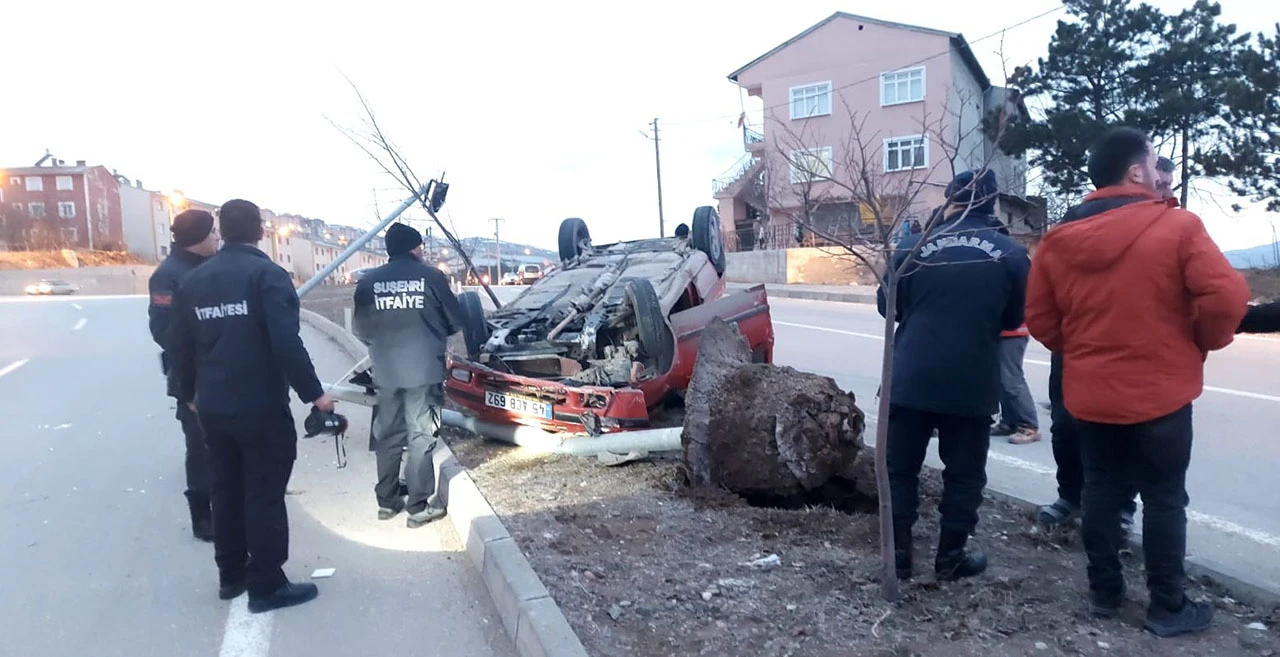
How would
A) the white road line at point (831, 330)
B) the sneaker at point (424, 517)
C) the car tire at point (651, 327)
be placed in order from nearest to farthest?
the sneaker at point (424, 517) → the car tire at point (651, 327) → the white road line at point (831, 330)

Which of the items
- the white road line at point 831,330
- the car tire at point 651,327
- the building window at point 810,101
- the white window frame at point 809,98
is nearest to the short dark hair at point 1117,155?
the car tire at point 651,327

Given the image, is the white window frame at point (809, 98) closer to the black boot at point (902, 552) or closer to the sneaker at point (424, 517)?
the sneaker at point (424, 517)

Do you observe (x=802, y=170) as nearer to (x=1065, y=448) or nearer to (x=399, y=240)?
(x=1065, y=448)

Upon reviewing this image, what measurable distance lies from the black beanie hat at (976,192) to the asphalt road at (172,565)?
2.68 metres

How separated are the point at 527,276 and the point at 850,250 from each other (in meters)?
44.1

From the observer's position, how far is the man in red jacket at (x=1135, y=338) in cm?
308

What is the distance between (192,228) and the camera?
4961 mm

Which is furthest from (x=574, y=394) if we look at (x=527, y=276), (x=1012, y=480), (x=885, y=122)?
(x=527, y=276)

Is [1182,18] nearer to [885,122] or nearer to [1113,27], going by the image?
[1113,27]

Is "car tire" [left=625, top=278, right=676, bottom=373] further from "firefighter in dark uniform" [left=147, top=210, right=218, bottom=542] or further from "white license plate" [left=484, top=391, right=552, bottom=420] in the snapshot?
"firefighter in dark uniform" [left=147, top=210, right=218, bottom=542]

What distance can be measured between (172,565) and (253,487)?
108 cm

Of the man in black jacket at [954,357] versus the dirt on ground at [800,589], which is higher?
the man in black jacket at [954,357]

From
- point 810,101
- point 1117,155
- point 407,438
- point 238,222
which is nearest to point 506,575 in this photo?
point 407,438

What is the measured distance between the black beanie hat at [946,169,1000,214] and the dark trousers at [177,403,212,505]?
424 cm
